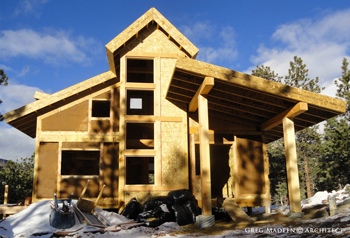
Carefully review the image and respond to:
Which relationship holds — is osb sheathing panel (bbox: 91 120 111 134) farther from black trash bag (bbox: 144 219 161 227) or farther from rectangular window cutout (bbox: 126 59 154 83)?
black trash bag (bbox: 144 219 161 227)

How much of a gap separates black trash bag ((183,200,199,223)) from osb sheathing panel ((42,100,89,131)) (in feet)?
18.9

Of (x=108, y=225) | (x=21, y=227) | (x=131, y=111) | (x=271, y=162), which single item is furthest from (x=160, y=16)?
(x=271, y=162)

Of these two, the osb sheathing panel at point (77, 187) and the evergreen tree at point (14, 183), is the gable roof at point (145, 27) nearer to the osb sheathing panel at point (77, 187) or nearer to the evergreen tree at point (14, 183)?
the osb sheathing panel at point (77, 187)

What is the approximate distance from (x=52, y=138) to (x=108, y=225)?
541 cm

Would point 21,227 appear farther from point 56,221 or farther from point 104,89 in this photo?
point 104,89

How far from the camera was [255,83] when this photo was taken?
10570 millimetres

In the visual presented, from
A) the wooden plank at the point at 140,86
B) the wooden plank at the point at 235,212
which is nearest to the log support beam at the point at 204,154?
the wooden plank at the point at 235,212

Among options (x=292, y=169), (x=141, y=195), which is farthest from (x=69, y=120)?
(x=292, y=169)

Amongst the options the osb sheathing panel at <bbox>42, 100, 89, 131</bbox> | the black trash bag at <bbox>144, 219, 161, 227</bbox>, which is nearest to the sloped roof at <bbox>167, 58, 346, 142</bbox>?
the osb sheathing panel at <bbox>42, 100, 89, 131</bbox>

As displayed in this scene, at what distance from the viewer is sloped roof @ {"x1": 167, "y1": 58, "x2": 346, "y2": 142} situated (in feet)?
34.4

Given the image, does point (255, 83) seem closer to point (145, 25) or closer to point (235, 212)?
point (235, 212)

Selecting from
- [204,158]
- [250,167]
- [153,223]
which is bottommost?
[153,223]

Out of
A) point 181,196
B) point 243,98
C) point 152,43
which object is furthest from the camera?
point 152,43

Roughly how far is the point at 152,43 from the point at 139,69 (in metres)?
1.82
